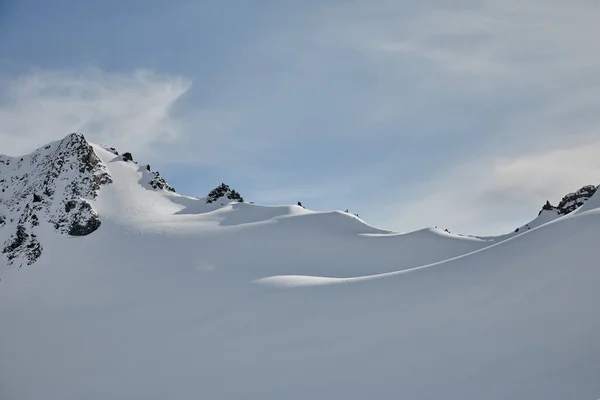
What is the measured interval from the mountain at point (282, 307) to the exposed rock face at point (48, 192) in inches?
10.8

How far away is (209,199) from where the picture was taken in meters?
60.0

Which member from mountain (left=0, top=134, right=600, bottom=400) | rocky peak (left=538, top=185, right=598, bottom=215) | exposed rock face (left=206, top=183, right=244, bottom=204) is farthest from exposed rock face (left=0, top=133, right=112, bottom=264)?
rocky peak (left=538, top=185, right=598, bottom=215)

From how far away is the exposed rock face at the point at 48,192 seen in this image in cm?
4516

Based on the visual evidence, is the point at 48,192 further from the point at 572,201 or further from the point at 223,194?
the point at 572,201

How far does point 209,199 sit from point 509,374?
151 ft

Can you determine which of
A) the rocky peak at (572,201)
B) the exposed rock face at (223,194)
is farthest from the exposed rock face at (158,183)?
the rocky peak at (572,201)

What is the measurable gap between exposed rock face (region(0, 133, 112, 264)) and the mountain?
27 cm

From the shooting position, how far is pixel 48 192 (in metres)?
50.7

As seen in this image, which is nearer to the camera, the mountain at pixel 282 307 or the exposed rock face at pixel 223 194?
the mountain at pixel 282 307

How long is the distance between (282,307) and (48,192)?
34857mm

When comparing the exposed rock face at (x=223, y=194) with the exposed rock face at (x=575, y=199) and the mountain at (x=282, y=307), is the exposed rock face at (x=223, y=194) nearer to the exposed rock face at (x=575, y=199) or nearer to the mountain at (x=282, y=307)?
the mountain at (x=282, y=307)

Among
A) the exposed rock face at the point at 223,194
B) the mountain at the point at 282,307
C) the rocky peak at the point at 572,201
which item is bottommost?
the mountain at the point at 282,307

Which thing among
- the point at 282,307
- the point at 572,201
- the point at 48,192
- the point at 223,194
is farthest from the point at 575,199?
the point at 48,192

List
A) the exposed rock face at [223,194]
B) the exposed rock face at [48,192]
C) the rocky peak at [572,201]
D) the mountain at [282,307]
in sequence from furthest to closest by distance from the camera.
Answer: the exposed rock face at [223,194] < the rocky peak at [572,201] < the exposed rock face at [48,192] < the mountain at [282,307]
